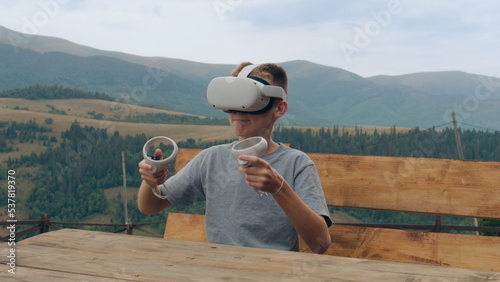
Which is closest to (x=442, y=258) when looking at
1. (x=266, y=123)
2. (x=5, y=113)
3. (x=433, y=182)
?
(x=433, y=182)

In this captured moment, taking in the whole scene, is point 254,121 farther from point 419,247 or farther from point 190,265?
point 419,247

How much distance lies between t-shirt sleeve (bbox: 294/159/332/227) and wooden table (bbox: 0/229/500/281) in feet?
1.47

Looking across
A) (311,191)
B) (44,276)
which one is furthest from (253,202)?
(44,276)

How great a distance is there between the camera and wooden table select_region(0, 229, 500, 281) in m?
1.38

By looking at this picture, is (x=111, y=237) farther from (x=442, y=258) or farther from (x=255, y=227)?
(x=442, y=258)

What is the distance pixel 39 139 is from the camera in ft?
285

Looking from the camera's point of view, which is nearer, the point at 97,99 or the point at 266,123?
the point at 266,123

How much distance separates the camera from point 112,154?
7644 centimetres

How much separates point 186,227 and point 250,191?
84 cm

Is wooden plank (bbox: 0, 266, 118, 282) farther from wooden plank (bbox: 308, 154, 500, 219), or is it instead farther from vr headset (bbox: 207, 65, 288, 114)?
wooden plank (bbox: 308, 154, 500, 219)

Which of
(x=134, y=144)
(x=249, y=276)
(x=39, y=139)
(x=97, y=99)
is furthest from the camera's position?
(x=97, y=99)

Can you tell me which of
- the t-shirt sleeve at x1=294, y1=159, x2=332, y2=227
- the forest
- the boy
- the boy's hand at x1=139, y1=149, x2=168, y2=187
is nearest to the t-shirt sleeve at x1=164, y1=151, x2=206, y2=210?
the boy

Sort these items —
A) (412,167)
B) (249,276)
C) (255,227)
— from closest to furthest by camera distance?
(249,276) → (255,227) → (412,167)

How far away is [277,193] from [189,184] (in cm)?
76
